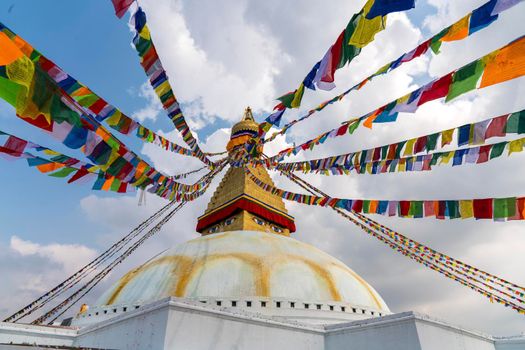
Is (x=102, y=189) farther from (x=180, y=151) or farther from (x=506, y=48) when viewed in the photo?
(x=506, y=48)

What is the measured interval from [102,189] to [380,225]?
898 centimetres

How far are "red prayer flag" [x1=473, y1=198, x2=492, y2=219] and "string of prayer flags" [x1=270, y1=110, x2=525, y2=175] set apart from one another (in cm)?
88

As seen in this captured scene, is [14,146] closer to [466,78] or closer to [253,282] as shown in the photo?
[253,282]

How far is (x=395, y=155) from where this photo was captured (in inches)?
302

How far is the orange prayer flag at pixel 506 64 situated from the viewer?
13.5ft

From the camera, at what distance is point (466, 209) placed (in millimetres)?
7219

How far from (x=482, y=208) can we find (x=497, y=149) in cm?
128

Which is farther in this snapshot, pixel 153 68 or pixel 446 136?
pixel 446 136

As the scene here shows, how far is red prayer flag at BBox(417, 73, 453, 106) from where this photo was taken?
4.97 meters

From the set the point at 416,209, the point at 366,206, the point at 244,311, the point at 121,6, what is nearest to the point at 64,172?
the point at 121,6

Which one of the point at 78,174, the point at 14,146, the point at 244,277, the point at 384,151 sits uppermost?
the point at 384,151

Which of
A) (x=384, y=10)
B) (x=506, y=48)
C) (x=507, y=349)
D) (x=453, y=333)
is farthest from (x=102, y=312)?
(x=507, y=349)

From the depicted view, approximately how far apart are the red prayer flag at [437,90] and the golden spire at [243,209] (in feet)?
38.9

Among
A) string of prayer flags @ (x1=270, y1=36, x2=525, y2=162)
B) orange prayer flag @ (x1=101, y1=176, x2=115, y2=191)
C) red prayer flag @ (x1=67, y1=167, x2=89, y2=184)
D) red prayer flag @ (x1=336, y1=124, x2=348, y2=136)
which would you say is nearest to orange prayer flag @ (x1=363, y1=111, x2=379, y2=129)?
string of prayer flags @ (x1=270, y1=36, x2=525, y2=162)
